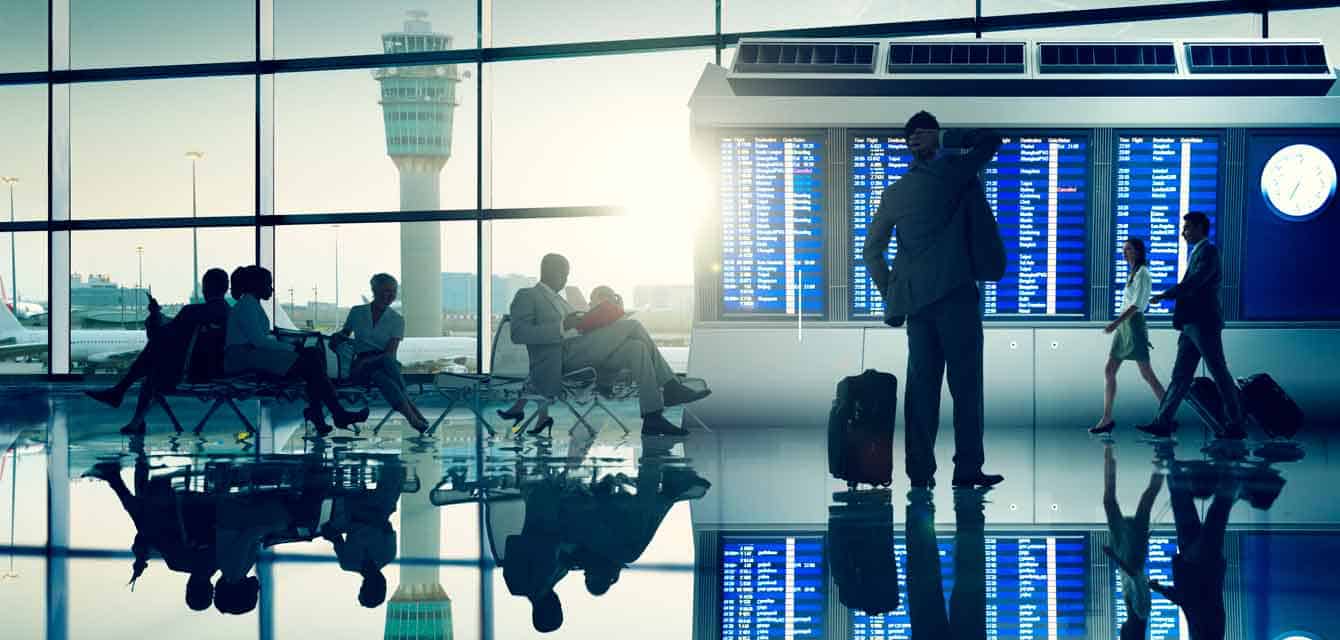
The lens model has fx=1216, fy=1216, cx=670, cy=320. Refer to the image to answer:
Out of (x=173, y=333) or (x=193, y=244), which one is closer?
(x=173, y=333)

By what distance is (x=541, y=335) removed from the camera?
677 centimetres

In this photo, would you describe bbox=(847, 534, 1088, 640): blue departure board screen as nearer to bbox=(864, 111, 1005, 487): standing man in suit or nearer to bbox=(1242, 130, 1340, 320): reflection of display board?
bbox=(864, 111, 1005, 487): standing man in suit

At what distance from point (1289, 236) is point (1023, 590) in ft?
19.6

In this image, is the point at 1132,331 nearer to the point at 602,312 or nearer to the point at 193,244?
the point at 602,312

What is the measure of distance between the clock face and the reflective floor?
7.20 ft

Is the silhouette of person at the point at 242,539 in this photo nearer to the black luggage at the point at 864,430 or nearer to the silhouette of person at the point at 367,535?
the silhouette of person at the point at 367,535

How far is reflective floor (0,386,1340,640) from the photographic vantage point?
2.51 m

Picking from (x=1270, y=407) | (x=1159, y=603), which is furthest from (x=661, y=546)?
(x=1270, y=407)

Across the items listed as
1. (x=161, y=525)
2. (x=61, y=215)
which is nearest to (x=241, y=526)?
(x=161, y=525)

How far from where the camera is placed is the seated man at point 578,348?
679 cm

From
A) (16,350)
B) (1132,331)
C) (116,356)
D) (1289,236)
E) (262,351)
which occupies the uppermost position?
(1289,236)

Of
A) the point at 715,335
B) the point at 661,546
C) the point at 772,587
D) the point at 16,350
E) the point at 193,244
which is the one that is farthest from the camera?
the point at 16,350

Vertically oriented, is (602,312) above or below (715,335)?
above

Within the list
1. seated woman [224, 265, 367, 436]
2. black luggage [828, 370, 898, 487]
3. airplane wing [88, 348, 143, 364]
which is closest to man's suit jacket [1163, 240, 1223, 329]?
black luggage [828, 370, 898, 487]
